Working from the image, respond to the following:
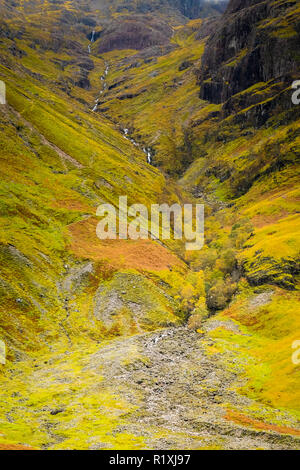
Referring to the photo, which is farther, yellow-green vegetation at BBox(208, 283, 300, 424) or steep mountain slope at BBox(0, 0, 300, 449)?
yellow-green vegetation at BBox(208, 283, 300, 424)

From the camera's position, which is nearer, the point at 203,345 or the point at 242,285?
the point at 203,345

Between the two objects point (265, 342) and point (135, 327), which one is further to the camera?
point (135, 327)

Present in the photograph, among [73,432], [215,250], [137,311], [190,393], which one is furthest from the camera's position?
[215,250]

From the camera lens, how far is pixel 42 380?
69.8 metres

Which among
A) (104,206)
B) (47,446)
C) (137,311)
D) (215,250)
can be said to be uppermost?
(104,206)

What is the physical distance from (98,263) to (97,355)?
46.2m

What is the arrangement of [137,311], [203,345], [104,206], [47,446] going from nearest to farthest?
1. [47,446]
2. [203,345]
3. [137,311]
4. [104,206]

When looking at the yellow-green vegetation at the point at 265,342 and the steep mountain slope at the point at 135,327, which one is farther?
the yellow-green vegetation at the point at 265,342

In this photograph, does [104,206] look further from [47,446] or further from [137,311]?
[47,446]

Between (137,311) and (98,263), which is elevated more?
(98,263)

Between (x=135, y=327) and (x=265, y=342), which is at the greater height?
(x=135, y=327)
